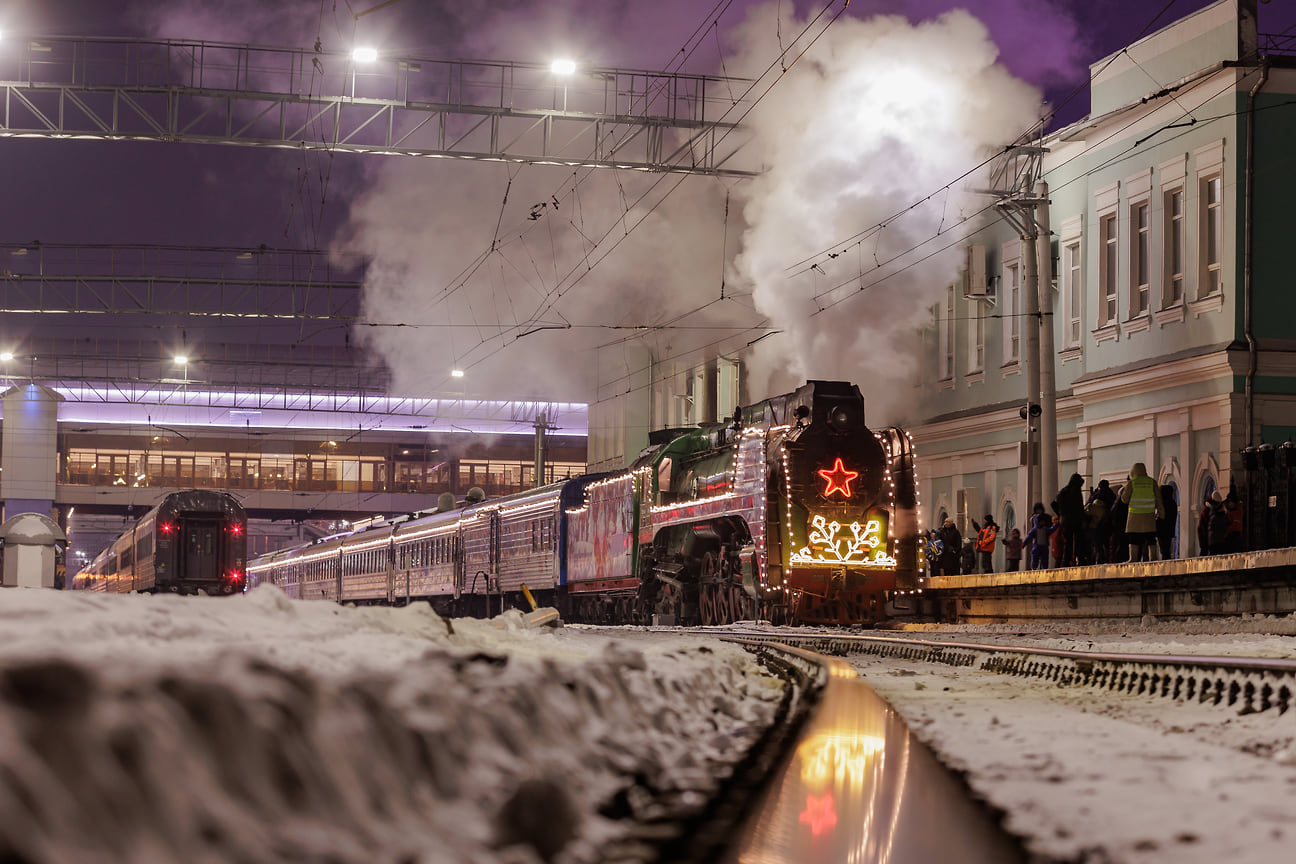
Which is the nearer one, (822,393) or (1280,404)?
(822,393)

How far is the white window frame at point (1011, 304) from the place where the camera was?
33062 millimetres

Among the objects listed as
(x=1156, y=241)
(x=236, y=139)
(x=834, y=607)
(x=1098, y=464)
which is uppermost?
(x=236, y=139)

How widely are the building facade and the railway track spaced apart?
47.9ft

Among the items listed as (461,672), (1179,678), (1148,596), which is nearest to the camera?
(461,672)

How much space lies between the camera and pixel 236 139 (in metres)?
29.1

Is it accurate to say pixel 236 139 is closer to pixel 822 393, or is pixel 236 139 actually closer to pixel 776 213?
pixel 776 213

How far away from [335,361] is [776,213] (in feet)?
151

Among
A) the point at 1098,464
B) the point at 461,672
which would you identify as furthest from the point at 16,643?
the point at 1098,464

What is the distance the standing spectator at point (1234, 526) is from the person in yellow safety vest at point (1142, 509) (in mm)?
857

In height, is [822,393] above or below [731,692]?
above

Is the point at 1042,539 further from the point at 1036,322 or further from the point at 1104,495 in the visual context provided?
the point at 1036,322

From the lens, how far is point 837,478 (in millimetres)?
20891

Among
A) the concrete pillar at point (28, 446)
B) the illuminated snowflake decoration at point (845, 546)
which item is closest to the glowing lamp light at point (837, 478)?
the illuminated snowflake decoration at point (845, 546)

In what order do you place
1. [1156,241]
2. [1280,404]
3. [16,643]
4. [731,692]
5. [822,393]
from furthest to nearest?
[1156,241] → [1280,404] → [822,393] → [731,692] → [16,643]
